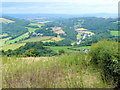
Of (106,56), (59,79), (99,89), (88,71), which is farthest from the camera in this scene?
(88,71)

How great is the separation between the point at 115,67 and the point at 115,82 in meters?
0.29

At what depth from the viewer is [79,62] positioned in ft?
13.8

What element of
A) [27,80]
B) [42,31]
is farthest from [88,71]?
[42,31]

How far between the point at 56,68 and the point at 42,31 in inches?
2002

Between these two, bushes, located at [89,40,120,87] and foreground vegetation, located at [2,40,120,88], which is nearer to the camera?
foreground vegetation, located at [2,40,120,88]

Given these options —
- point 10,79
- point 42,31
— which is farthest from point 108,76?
point 42,31

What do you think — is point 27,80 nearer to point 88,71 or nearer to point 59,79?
point 59,79

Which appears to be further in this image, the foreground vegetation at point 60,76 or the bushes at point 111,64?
the bushes at point 111,64

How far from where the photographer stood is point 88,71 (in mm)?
3773

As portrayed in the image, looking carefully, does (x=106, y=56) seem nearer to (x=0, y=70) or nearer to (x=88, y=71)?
(x=88, y=71)

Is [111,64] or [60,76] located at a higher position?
[111,64]

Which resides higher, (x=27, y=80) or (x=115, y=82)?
(x=27, y=80)

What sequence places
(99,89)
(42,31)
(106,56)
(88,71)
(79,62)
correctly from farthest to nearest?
(42,31) < (79,62) < (88,71) < (106,56) < (99,89)

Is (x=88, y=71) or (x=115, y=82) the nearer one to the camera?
(x=115, y=82)
